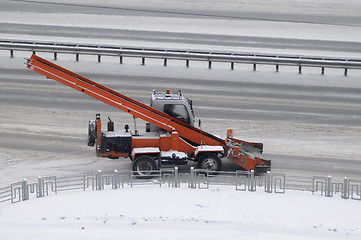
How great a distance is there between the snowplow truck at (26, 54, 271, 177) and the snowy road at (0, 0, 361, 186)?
1268 millimetres

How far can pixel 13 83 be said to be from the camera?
37.1m

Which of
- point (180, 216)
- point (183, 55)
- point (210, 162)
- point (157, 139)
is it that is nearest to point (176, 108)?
point (157, 139)

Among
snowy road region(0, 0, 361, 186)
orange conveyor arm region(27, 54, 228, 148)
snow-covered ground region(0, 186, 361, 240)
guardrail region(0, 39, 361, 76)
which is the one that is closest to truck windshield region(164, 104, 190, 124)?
orange conveyor arm region(27, 54, 228, 148)

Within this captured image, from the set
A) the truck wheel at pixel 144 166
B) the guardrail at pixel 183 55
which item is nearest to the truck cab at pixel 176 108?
the truck wheel at pixel 144 166

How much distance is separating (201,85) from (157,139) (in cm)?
1273

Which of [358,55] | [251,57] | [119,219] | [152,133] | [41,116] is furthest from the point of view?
[358,55]

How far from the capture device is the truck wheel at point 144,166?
2425 cm

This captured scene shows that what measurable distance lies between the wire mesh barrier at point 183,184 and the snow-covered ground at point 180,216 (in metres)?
0.49

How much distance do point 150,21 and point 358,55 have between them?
14.8 m

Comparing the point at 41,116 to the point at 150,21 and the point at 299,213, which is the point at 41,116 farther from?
the point at 150,21

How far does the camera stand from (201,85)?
37406 mm

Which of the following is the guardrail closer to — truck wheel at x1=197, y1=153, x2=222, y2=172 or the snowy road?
the snowy road

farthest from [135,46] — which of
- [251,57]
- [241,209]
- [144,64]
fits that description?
[241,209]

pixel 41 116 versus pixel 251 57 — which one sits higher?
pixel 251 57
